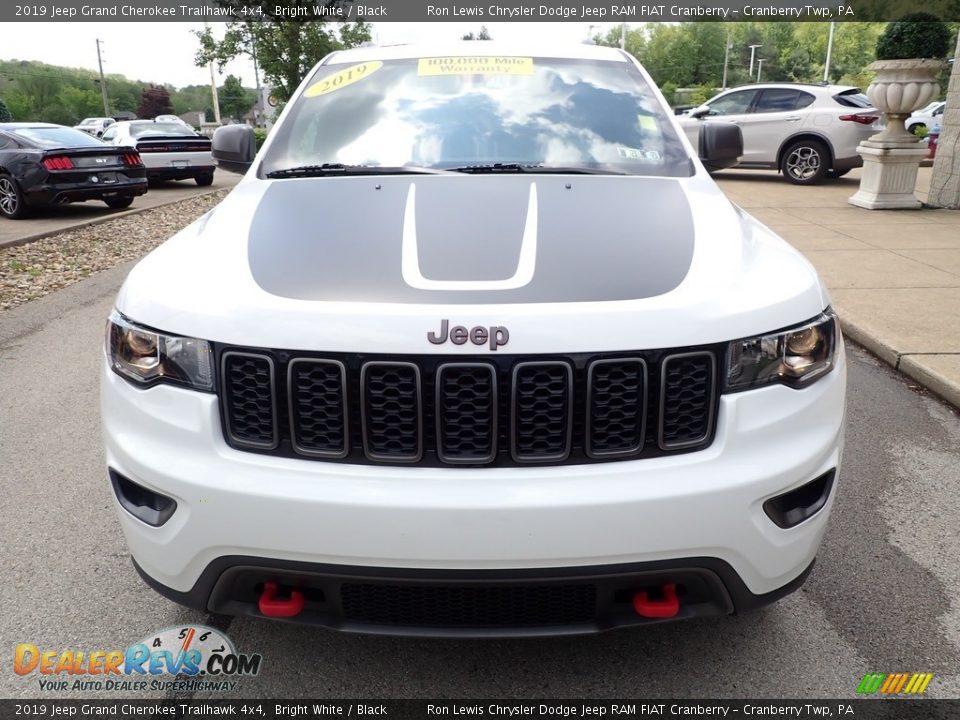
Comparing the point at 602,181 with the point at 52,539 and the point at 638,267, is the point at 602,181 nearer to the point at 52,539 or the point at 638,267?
the point at 638,267

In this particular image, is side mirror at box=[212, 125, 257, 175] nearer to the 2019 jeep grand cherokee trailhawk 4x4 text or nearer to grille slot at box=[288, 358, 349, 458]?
the 2019 jeep grand cherokee trailhawk 4x4 text

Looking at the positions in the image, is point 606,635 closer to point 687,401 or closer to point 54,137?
point 687,401

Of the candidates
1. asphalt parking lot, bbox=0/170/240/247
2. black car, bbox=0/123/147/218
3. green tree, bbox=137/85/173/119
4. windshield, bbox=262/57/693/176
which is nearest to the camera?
windshield, bbox=262/57/693/176

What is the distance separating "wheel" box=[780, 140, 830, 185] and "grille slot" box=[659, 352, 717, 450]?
1415cm

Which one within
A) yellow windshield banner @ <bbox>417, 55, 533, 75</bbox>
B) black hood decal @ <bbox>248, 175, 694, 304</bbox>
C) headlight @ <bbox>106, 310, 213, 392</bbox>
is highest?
yellow windshield banner @ <bbox>417, 55, 533, 75</bbox>

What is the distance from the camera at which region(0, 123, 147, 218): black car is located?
39.6 feet

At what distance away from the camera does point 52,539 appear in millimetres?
3123

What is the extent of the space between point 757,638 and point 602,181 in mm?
1564

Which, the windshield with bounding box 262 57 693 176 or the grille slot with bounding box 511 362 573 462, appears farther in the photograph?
the windshield with bounding box 262 57 693 176

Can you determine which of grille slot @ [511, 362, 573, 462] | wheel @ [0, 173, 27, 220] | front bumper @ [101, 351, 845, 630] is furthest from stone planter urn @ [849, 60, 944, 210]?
wheel @ [0, 173, 27, 220]

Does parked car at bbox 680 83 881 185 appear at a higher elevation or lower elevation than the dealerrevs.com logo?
higher

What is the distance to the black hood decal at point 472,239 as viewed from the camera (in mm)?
2012

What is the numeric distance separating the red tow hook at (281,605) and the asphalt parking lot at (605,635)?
0.42 meters

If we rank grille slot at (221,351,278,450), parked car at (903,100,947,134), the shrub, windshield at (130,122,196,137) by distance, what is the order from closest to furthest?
1. grille slot at (221,351,278,450)
2. the shrub
3. windshield at (130,122,196,137)
4. parked car at (903,100,947,134)
